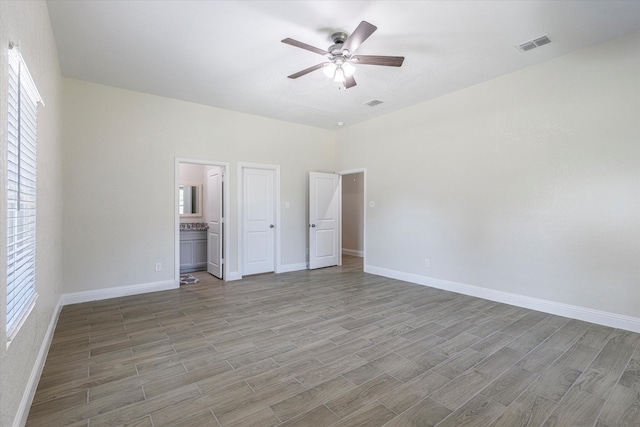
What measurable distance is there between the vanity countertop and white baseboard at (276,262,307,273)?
1.78 metres

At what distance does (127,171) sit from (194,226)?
2.04 meters

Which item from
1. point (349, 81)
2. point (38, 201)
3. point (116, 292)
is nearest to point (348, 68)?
point (349, 81)

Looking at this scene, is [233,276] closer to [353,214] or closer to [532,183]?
[353,214]

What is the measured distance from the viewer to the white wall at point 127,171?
13.9 feet

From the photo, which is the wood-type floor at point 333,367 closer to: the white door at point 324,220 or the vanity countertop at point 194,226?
the vanity countertop at point 194,226

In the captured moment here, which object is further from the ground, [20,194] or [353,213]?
[20,194]

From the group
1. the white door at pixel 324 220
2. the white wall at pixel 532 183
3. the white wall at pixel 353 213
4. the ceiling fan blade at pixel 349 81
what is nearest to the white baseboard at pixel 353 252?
the white wall at pixel 353 213

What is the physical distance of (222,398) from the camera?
6.98ft

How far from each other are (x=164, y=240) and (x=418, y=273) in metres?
4.25

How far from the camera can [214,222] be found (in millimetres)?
5953

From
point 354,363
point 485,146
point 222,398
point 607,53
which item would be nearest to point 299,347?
point 354,363

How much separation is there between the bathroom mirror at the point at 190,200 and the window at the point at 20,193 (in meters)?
4.37

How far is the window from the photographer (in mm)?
1642

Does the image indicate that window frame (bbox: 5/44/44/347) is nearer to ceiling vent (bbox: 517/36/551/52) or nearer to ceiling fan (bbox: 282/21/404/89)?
ceiling fan (bbox: 282/21/404/89)
